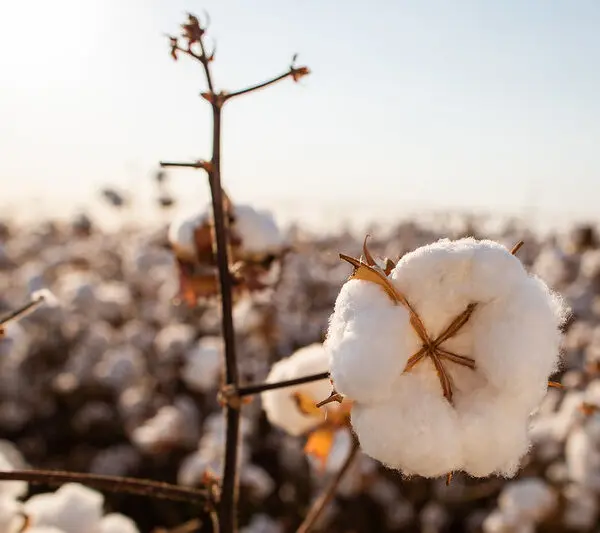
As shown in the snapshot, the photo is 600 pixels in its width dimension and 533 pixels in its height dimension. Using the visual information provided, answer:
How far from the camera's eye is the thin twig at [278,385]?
0.85 metres

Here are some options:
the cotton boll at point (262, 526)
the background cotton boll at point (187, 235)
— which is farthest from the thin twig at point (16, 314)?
the cotton boll at point (262, 526)

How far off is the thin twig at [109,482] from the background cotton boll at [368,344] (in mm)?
436

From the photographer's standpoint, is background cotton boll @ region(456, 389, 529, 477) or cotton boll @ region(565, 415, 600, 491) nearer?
background cotton boll @ region(456, 389, 529, 477)

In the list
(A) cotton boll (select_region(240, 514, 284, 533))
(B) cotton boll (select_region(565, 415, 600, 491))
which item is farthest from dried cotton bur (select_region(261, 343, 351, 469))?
(A) cotton boll (select_region(240, 514, 284, 533))

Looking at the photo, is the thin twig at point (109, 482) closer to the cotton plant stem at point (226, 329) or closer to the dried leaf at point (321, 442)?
the cotton plant stem at point (226, 329)

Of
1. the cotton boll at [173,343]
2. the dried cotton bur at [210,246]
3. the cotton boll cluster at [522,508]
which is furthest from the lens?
the cotton boll at [173,343]

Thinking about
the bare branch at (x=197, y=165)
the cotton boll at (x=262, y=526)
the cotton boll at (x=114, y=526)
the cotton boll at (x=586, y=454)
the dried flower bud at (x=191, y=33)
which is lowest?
the cotton boll at (x=262, y=526)

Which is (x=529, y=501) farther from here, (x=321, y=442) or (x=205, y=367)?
(x=321, y=442)

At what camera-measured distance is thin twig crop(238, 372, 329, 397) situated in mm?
854

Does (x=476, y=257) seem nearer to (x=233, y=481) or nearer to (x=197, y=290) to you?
(x=233, y=481)

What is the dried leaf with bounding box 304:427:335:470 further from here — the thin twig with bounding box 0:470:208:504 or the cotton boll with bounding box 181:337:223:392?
the cotton boll with bounding box 181:337:223:392

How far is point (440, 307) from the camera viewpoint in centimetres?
81

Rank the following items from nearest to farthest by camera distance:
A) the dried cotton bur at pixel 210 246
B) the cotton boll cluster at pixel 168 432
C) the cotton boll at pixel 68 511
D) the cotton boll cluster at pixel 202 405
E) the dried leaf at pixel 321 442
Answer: the dried leaf at pixel 321 442 → the dried cotton bur at pixel 210 246 → the cotton boll at pixel 68 511 → the cotton boll cluster at pixel 202 405 → the cotton boll cluster at pixel 168 432

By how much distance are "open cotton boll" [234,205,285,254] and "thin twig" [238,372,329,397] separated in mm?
691
